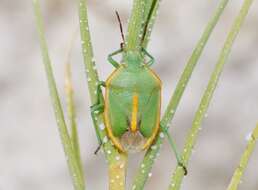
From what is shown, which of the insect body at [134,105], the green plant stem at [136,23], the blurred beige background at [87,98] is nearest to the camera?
the green plant stem at [136,23]

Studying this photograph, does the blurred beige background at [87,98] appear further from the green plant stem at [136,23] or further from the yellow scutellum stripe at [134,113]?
the green plant stem at [136,23]

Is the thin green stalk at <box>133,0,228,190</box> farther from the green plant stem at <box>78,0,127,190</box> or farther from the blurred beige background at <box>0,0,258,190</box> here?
the blurred beige background at <box>0,0,258,190</box>

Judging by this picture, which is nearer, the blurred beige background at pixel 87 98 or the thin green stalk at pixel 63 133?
the thin green stalk at pixel 63 133

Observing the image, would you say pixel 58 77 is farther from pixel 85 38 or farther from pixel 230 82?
pixel 85 38

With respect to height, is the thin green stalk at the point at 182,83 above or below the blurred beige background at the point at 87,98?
above

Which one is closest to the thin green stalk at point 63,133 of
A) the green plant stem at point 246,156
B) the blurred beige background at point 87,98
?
the green plant stem at point 246,156

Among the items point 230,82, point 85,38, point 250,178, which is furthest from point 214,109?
point 85,38

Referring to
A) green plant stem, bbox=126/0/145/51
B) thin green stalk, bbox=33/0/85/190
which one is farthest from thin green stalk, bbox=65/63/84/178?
green plant stem, bbox=126/0/145/51
